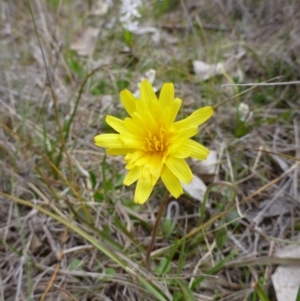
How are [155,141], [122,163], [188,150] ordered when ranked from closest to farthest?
[188,150], [155,141], [122,163]

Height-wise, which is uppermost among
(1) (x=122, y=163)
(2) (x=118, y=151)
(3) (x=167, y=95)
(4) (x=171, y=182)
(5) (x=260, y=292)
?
(3) (x=167, y=95)

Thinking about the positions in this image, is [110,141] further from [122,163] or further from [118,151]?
[122,163]

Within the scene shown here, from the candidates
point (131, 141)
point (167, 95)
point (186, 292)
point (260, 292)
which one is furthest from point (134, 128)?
point (260, 292)

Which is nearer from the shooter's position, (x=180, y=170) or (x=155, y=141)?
(x=180, y=170)

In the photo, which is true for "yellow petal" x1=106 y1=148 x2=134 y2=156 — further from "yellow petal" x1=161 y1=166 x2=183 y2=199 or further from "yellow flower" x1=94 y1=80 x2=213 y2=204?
"yellow petal" x1=161 y1=166 x2=183 y2=199

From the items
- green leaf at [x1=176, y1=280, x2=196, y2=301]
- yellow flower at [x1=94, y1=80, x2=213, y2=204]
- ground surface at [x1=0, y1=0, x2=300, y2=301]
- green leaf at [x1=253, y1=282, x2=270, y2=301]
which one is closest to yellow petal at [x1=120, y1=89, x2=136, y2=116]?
yellow flower at [x1=94, y1=80, x2=213, y2=204]

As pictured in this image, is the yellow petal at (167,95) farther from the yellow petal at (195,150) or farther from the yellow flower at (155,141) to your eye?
the yellow petal at (195,150)

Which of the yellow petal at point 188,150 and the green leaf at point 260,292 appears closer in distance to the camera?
the yellow petal at point 188,150

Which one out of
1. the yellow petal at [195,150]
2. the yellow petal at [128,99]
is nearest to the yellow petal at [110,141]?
the yellow petal at [128,99]
